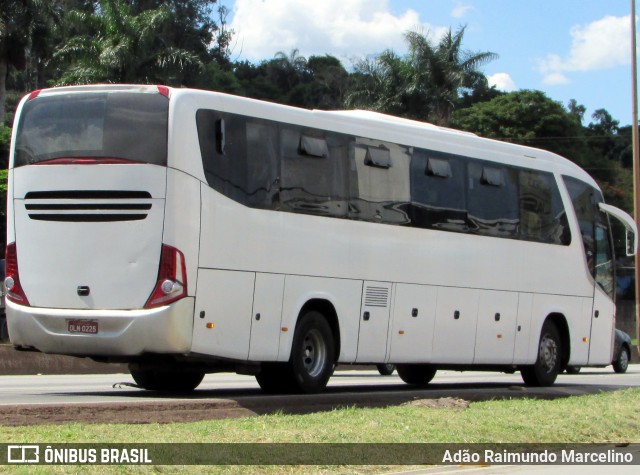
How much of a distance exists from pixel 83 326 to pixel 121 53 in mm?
29951

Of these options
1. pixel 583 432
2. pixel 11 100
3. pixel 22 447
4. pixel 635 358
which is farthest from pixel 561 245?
pixel 11 100

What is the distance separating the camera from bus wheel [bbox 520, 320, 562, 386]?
19.5m

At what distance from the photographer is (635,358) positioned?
134ft

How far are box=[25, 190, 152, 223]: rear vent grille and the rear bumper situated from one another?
104 centimetres

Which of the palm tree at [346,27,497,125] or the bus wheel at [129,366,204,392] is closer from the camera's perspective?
the bus wheel at [129,366,204,392]

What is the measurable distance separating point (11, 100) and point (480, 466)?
66427 millimetres

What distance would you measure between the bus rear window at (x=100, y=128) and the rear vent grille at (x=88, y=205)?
0.40 meters

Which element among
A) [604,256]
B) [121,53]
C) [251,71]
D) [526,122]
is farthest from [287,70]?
[604,256]

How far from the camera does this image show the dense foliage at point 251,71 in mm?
42656

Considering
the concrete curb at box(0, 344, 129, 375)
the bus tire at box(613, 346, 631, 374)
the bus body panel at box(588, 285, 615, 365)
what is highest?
the bus body panel at box(588, 285, 615, 365)

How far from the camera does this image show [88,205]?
13.2 meters

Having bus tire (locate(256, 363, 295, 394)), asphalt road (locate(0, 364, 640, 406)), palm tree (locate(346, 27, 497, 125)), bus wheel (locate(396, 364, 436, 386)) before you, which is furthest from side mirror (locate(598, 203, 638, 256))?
palm tree (locate(346, 27, 497, 125))

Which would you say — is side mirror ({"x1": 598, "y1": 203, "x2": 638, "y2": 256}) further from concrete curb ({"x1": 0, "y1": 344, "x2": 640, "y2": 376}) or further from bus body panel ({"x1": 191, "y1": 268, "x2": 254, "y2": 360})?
concrete curb ({"x1": 0, "y1": 344, "x2": 640, "y2": 376})

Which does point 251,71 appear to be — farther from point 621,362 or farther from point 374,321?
point 374,321
